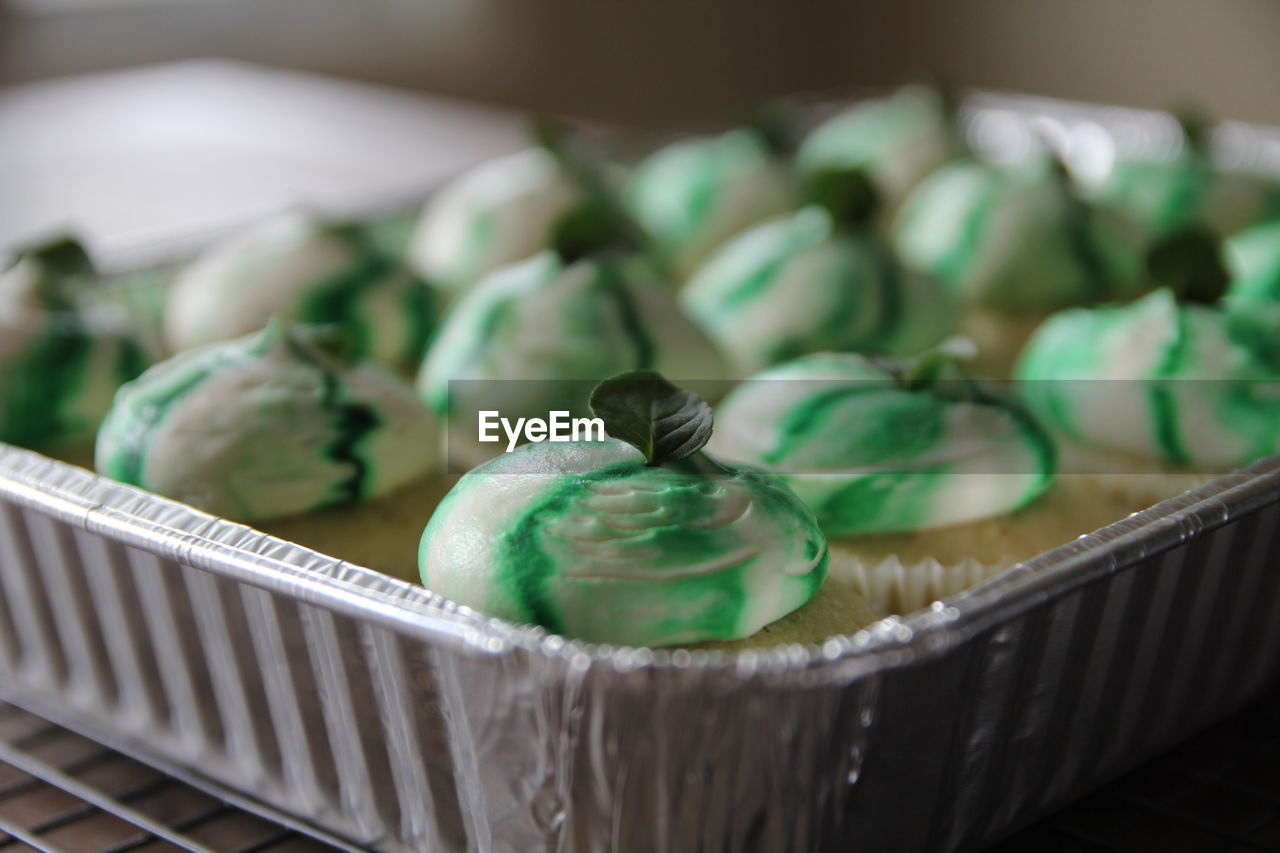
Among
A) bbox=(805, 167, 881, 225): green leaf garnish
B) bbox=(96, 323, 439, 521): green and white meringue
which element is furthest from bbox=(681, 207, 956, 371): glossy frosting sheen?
bbox=(96, 323, 439, 521): green and white meringue

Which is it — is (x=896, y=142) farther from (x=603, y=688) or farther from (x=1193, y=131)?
(x=603, y=688)

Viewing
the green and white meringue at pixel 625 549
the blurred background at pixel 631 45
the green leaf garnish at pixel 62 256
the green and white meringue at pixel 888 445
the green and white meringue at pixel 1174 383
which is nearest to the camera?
the green and white meringue at pixel 625 549

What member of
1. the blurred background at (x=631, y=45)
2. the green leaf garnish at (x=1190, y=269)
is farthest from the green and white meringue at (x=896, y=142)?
the blurred background at (x=631, y=45)

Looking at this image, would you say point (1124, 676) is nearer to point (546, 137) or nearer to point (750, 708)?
point (750, 708)

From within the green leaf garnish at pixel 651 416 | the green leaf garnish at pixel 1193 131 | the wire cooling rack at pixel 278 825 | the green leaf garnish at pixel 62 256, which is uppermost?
the green leaf garnish at pixel 62 256

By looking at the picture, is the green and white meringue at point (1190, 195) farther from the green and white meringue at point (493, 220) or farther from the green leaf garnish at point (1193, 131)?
the green and white meringue at point (493, 220)

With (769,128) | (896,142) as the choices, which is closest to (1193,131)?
(896,142)

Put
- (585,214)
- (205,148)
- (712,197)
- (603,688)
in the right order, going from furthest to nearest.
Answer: (205,148)
(712,197)
(585,214)
(603,688)
